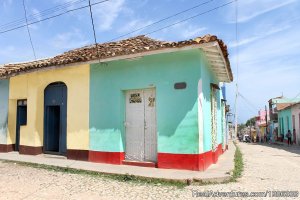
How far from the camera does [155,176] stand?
7070 millimetres

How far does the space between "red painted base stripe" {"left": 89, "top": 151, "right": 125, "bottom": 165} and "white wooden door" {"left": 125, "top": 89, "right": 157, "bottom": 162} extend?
248 mm

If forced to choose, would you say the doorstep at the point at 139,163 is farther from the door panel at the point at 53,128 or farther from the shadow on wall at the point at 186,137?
the door panel at the point at 53,128

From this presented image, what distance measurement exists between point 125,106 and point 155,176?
2827 mm

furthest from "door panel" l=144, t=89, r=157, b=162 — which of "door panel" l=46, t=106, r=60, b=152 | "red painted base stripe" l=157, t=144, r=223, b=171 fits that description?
"door panel" l=46, t=106, r=60, b=152

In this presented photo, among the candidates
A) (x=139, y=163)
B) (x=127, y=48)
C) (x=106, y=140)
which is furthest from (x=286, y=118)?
(x=106, y=140)

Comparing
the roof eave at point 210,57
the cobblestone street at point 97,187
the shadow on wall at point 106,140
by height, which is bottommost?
the cobblestone street at point 97,187

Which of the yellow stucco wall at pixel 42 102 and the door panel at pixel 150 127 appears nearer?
the door panel at pixel 150 127

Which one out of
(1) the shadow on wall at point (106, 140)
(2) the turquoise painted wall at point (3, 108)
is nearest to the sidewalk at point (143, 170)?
(1) the shadow on wall at point (106, 140)

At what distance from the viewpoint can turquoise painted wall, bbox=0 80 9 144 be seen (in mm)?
12078

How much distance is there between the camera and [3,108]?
12.3 meters

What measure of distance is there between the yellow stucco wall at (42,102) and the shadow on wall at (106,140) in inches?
10.8

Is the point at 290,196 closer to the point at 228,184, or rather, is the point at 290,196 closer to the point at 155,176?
the point at 228,184

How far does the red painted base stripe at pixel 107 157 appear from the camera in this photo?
9.03 m

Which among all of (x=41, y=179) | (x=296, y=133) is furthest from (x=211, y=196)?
(x=296, y=133)
